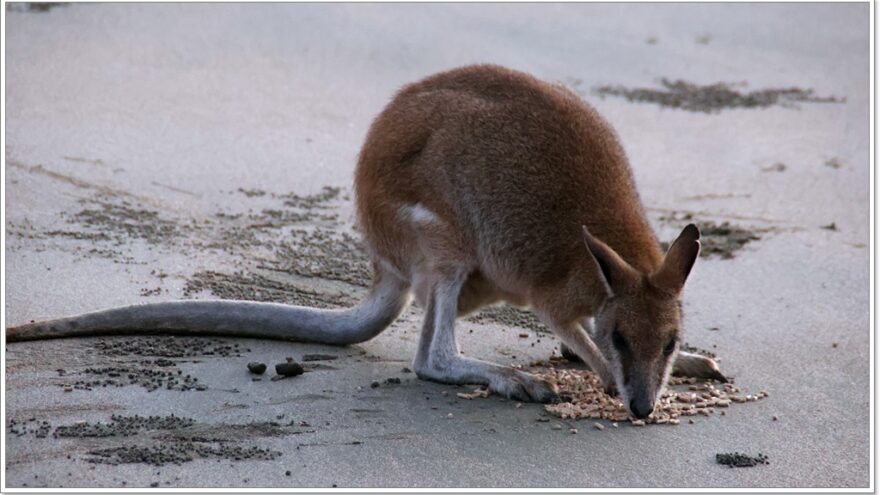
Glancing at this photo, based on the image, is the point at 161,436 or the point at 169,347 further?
the point at 169,347

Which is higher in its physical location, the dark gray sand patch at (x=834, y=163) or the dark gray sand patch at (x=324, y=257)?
the dark gray sand patch at (x=834, y=163)

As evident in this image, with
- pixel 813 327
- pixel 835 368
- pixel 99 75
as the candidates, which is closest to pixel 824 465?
pixel 835 368

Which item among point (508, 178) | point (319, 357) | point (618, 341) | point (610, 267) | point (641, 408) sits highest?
point (508, 178)

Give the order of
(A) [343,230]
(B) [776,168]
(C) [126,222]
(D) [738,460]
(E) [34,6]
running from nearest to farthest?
1. (D) [738,460]
2. (C) [126,222]
3. (A) [343,230]
4. (B) [776,168]
5. (E) [34,6]

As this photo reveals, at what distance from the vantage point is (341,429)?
178 inches

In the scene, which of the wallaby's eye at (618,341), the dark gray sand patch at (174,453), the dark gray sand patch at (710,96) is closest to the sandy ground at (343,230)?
the dark gray sand patch at (174,453)

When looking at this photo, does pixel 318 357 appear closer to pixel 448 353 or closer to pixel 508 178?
pixel 448 353

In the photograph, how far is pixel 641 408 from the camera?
15.5ft

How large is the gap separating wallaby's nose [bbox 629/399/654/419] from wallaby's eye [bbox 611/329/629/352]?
0.20 m

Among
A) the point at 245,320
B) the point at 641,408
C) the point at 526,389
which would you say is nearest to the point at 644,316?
the point at 641,408

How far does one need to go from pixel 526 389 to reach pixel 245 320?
47.6 inches

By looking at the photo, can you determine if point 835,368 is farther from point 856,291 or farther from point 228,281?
point 228,281

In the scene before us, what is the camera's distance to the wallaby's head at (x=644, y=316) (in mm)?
4742

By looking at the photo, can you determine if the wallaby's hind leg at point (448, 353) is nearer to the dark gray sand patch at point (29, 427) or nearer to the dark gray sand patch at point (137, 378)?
the dark gray sand patch at point (137, 378)
